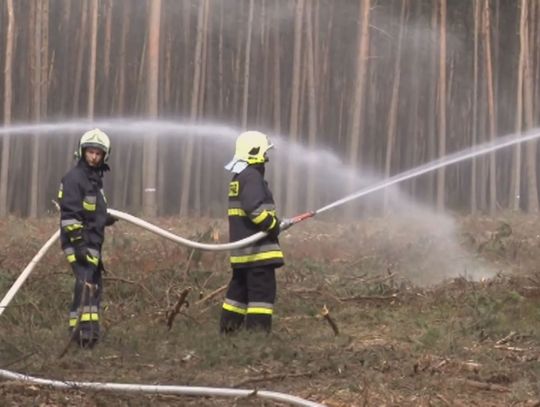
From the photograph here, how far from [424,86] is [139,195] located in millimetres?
12005

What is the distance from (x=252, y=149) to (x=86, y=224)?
4.72 feet

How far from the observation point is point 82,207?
6.80 meters

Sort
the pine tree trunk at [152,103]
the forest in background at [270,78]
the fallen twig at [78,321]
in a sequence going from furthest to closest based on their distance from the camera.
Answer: the forest in background at [270,78]
the pine tree trunk at [152,103]
the fallen twig at [78,321]

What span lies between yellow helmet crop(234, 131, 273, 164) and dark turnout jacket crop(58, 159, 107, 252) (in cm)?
111

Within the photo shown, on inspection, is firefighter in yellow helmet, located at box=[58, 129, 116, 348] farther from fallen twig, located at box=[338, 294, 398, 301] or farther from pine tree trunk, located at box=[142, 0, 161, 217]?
pine tree trunk, located at box=[142, 0, 161, 217]

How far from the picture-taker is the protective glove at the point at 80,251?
674 cm

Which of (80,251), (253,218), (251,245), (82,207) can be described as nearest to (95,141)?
(82,207)

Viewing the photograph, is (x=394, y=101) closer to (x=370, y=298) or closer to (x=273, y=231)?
(x=370, y=298)

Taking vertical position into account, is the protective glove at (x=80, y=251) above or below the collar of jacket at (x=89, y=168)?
below

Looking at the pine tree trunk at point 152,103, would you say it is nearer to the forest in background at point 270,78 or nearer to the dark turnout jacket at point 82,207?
the forest in background at point 270,78

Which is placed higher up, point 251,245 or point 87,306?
point 251,245

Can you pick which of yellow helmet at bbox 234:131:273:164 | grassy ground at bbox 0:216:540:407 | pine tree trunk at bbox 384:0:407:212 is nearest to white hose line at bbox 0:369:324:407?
grassy ground at bbox 0:216:540:407

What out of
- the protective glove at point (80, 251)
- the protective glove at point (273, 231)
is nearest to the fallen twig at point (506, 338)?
the protective glove at point (273, 231)

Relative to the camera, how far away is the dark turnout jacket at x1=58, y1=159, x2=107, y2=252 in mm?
6723
